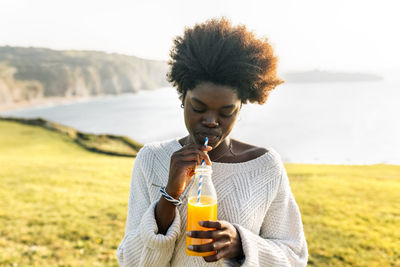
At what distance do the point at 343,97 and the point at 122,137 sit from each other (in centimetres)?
2672

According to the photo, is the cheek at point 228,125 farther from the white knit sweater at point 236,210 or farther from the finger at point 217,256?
the finger at point 217,256

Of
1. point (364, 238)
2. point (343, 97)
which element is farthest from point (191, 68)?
point (343, 97)

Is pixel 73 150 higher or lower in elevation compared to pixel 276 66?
lower

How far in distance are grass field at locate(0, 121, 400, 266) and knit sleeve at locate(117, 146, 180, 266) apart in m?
4.26

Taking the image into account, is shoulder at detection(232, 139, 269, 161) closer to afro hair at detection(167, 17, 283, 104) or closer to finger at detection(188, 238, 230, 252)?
afro hair at detection(167, 17, 283, 104)

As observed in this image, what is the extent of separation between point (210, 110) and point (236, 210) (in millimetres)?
712

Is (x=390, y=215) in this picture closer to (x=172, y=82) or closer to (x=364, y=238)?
(x=364, y=238)

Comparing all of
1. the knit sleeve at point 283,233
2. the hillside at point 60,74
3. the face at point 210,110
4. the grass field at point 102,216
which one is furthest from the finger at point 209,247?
the hillside at point 60,74

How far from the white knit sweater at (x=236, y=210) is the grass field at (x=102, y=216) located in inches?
170

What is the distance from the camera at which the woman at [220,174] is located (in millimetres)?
2006

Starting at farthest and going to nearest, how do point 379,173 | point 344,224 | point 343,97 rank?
point 343,97 < point 379,173 < point 344,224

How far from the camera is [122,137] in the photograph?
2906 cm

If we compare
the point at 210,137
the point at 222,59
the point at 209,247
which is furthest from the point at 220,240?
the point at 222,59

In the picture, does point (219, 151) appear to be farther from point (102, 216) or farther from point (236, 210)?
point (102, 216)
